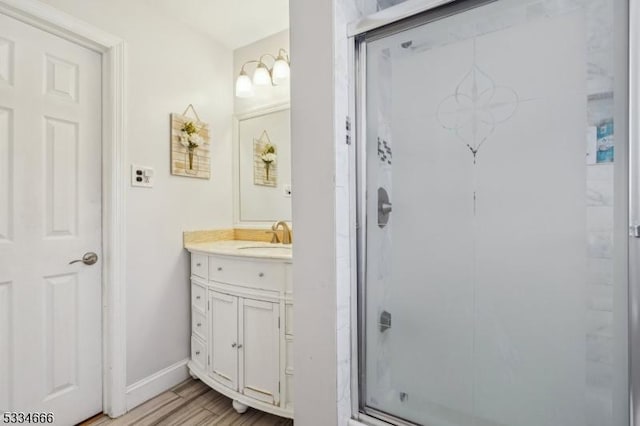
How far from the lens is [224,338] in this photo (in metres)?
1.71

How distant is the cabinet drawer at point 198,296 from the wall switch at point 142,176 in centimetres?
69

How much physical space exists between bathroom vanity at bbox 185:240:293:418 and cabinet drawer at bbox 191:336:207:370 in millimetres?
11

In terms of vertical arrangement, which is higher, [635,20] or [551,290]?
[635,20]

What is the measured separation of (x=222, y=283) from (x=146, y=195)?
2.31 feet

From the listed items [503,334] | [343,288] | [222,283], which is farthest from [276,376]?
[503,334]

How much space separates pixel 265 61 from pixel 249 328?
1853 mm

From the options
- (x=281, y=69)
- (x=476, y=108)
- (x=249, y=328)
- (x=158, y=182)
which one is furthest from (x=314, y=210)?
(x=281, y=69)

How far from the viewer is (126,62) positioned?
1.72m

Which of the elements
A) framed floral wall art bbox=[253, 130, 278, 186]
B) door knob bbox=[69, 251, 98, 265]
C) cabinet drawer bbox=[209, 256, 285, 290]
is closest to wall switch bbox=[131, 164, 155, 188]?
door knob bbox=[69, 251, 98, 265]

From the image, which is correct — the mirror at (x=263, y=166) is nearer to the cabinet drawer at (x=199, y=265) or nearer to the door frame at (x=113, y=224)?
the cabinet drawer at (x=199, y=265)

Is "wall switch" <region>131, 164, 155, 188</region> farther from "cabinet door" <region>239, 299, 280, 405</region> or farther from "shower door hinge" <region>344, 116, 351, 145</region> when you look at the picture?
"shower door hinge" <region>344, 116, 351, 145</region>

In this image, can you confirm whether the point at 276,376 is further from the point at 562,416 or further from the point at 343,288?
the point at 562,416

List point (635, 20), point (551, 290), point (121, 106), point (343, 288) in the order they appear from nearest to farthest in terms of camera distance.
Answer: point (635, 20) < point (551, 290) < point (343, 288) < point (121, 106)

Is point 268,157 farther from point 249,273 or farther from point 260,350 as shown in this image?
point 260,350
